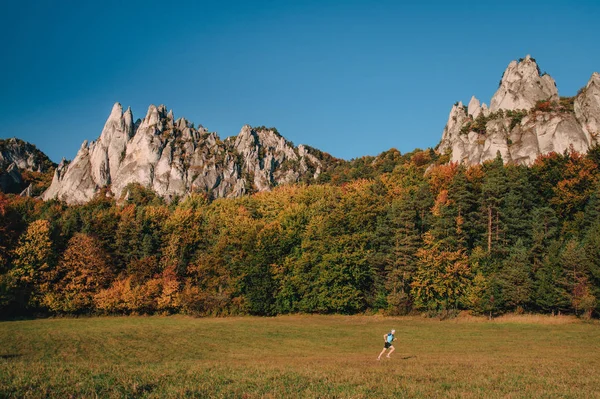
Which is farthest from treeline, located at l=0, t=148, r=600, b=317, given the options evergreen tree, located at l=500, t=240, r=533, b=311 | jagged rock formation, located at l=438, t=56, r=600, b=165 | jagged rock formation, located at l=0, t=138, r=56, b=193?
jagged rock formation, located at l=0, t=138, r=56, b=193

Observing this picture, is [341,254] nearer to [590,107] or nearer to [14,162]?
[590,107]

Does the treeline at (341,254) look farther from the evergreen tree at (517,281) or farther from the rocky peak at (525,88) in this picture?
the rocky peak at (525,88)

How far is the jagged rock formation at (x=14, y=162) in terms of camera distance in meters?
152

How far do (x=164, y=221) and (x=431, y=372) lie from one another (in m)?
63.6

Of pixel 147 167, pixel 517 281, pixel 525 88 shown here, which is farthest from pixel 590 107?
pixel 147 167

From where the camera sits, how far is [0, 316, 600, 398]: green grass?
42.8 ft

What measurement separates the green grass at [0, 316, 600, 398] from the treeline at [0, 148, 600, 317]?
4.58m

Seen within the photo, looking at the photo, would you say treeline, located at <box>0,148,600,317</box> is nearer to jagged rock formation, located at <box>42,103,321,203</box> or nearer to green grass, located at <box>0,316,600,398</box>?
green grass, located at <box>0,316,600,398</box>

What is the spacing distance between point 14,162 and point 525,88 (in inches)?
7675

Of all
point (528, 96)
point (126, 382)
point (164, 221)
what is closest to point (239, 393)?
point (126, 382)

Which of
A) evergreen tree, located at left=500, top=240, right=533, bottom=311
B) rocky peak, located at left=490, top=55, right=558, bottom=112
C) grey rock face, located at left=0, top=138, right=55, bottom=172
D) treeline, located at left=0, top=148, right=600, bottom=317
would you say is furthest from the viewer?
grey rock face, located at left=0, top=138, right=55, bottom=172

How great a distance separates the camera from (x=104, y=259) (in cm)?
6562

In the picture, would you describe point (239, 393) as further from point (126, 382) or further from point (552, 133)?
point (552, 133)

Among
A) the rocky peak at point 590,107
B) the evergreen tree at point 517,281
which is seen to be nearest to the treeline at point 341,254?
the evergreen tree at point 517,281
